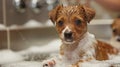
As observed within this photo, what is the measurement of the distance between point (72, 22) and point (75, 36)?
0.17 ft

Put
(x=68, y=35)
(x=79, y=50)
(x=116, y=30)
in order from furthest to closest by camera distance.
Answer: (x=116, y=30), (x=79, y=50), (x=68, y=35)

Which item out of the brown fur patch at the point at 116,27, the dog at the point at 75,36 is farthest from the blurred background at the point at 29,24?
the dog at the point at 75,36

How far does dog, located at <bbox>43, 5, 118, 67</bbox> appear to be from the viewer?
1099mm

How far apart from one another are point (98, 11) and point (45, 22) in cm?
38

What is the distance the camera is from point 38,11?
1812 millimetres

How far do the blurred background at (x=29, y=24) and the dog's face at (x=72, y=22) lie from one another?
528 mm

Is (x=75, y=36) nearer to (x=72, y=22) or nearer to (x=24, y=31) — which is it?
(x=72, y=22)

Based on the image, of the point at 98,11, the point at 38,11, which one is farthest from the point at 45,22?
the point at 98,11

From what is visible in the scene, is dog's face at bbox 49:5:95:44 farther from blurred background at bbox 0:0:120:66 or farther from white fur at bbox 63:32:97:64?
blurred background at bbox 0:0:120:66

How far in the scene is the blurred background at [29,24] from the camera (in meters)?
1.70

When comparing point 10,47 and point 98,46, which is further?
point 10,47

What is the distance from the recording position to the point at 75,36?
109 centimetres

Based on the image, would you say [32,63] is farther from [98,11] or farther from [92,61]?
[98,11]

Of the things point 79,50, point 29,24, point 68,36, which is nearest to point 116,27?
point 29,24
